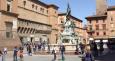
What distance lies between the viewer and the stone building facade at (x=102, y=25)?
74488 millimetres

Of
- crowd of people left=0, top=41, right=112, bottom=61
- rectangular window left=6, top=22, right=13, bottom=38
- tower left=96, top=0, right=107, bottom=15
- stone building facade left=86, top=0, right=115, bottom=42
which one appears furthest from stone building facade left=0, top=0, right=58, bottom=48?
tower left=96, top=0, right=107, bottom=15

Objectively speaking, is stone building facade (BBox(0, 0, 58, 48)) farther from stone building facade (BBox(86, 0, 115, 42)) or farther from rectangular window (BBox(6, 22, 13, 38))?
stone building facade (BBox(86, 0, 115, 42))

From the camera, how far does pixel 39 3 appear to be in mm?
62281

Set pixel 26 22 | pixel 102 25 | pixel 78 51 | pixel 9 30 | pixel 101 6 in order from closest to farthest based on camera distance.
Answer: pixel 78 51, pixel 9 30, pixel 26 22, pixel 102 25, pixel 101 6

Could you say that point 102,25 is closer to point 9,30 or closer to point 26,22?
point 26,22

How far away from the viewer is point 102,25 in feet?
258

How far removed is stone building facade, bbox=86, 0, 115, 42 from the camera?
74488 mm

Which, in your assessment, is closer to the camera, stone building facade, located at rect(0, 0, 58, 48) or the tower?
stone building facade, located at rect(0, 0, 58, 48)

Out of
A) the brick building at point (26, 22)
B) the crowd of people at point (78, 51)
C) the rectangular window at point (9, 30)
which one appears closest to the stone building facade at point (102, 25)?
the brick building at point (26, 22)

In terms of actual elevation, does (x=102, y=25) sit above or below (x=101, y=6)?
below

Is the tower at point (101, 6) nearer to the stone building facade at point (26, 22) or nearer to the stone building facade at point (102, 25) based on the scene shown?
the stone building facade at point (102, 25)

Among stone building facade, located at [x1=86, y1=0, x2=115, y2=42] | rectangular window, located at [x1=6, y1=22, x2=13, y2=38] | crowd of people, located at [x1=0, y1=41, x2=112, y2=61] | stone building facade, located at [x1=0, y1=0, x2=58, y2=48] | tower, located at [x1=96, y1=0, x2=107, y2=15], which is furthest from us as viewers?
tower, located at [x1=96, y1=0, x2=107, y2=15]

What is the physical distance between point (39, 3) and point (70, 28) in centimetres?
2874

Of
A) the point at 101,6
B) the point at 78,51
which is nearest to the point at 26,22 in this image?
the point at 78,51
